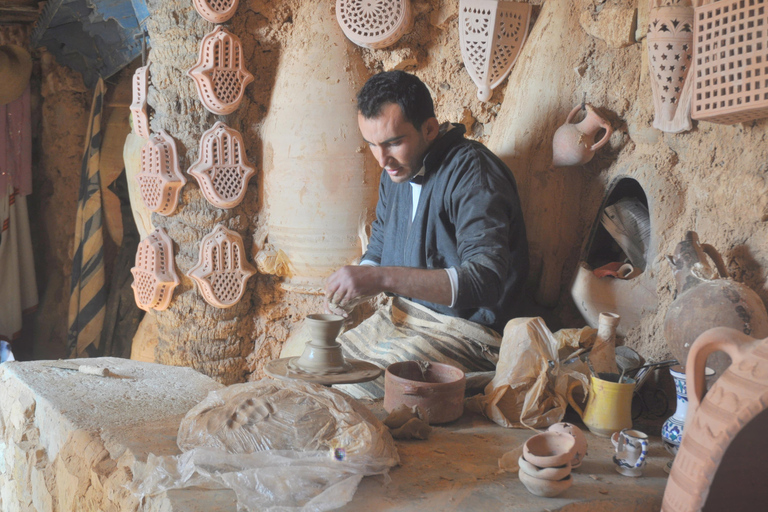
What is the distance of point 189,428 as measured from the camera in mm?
1865

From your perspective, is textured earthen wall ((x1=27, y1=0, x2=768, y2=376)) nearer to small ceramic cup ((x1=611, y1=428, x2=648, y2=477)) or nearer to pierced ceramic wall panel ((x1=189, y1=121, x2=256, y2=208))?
pierced ceramic wall panel ((x1=189, y1=121, x2=256, y2=208))

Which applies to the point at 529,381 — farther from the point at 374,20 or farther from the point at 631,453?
the point at 374,20

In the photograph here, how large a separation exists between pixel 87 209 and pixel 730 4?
5.02 meters

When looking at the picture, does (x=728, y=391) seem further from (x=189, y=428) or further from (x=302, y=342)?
Answer: (x=302, y=342)

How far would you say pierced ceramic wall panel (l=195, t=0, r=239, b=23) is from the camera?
377cm

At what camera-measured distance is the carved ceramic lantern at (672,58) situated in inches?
96.3

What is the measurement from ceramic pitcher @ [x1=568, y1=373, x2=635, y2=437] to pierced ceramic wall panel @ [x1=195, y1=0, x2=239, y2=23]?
308 centimetres

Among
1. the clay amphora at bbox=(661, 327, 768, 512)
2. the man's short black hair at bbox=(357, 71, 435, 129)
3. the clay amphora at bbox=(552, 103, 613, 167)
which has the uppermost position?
the man's short black hair at bbox=(357, 71, 435, 129)

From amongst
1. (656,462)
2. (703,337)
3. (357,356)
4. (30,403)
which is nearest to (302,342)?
(357,356)

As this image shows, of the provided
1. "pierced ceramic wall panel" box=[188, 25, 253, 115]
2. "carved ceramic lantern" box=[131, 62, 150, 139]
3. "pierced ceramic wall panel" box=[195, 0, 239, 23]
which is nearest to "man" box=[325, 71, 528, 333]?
"pierced ceramic wall panel" box=[188, 25, 253, 115]

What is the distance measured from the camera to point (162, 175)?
12.8ft

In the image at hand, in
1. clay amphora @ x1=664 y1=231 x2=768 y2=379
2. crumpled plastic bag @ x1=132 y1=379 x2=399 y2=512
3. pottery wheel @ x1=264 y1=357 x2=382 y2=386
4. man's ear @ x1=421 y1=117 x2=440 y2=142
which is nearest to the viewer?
crumpled plastic bag @ x1=132 y1=379 x2=399 y2=512

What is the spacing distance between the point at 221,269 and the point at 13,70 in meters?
2.77

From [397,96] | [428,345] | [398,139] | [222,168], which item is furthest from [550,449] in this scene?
[222,168]
